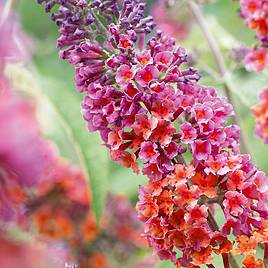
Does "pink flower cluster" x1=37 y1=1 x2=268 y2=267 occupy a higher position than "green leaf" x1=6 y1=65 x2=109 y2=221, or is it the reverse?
"green leaf" x1=6 y1=65 x2=109 y2=221

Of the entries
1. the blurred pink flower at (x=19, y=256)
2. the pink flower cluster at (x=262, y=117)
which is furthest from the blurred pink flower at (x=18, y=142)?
the pink flower cluster at (x=262, y=117)

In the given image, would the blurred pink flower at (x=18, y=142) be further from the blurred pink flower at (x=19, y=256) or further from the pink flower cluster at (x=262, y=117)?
the pink flower cluster at (x=262, y=117)

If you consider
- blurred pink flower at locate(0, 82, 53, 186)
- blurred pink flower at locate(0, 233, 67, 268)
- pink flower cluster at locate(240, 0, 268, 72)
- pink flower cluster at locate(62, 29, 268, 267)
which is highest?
pink flower cluster at locate(240, 0, 268, 72)

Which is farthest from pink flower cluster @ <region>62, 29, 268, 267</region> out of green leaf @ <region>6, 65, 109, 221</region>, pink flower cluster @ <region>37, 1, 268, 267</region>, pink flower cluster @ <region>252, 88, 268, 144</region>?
green leaf @ <region>6, 65, 109, 221</region>

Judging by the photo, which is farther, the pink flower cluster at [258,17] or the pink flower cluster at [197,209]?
the pink flower cluster at [258,17]

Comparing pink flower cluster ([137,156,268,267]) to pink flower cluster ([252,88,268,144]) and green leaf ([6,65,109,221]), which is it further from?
green leaf ([6,65,109,221])

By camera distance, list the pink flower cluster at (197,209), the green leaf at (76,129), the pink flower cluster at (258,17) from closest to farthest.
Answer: the pink flower cluster at (197,209)
the pink flower cluster at (258,17)
the green leaf at (76,129)

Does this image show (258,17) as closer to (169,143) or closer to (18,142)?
(169,143)

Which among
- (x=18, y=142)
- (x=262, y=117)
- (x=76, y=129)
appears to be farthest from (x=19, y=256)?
(x=76, y=129)

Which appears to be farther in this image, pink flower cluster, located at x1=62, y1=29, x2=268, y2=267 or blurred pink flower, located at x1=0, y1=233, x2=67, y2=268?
pink flower cluster, located at x1=62, y1=29, x2=268, y2=267
